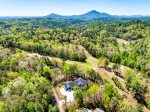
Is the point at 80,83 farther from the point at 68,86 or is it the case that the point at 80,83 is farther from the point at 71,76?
the point at 71,76

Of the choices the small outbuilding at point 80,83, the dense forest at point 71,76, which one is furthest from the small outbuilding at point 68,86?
the dense forest at point 71,76

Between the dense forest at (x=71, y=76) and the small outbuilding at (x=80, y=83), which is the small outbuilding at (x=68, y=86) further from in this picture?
the dense forest at (x=71, y=76)

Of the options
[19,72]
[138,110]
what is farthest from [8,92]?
[138,110]

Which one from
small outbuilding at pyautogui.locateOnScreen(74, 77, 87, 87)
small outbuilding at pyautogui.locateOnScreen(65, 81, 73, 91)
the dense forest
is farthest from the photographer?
small outbuilding at pyautogui.locateOnScreen(74, 77, 87, 87)

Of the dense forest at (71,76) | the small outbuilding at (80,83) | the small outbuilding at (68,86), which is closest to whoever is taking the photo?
the dense forest at (71,76)

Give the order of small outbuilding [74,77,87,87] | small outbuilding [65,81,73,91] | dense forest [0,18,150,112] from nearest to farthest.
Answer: dense forest [0,18,150,112] → small outbuilding [65,81,73,91] → small outbuilding [74,77,87,87]

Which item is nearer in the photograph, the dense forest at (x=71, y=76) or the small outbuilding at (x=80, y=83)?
the dense forest at (x=71, y=76)

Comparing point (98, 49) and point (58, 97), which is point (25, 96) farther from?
point (98, 49)

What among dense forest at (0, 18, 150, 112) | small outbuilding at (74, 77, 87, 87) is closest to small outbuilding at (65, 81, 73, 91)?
small outbuilding at (74, 77, 87, 87)

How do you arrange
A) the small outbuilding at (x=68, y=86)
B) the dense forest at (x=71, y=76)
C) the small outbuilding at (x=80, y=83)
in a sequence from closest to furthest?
the dense forest at (x=71, y=76)
the small outbuilding at (x=68, y=86)
the small outbuilding at (x=80, y=83)

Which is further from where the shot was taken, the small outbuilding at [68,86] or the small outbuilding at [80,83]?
the small outbuilding at [80,83]

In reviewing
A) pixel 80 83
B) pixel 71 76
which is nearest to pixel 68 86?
pixel 80 83

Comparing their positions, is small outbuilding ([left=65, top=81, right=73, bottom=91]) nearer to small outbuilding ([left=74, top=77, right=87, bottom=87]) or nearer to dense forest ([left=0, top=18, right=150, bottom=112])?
small outbuilding ([left=74, top=77, right=87, bottom=87])
